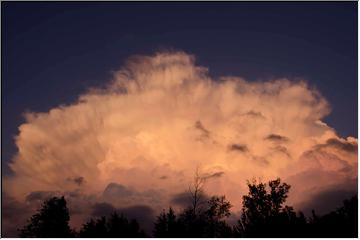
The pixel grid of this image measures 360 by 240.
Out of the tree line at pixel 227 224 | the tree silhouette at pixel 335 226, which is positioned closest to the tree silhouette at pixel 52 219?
the tree line at pixel 227 224

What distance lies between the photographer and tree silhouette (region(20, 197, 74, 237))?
4512 centimetres

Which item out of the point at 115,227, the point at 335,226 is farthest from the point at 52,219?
the point at 335,226

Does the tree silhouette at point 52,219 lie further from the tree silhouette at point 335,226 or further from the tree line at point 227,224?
the tree silhouette at point 335,226

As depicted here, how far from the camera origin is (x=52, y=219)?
1785 inches

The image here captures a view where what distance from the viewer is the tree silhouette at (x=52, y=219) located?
45116 mm

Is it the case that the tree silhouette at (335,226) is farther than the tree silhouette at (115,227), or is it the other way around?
the tree silhouette at (115,227)

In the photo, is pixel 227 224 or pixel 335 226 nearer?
pixel 335 226

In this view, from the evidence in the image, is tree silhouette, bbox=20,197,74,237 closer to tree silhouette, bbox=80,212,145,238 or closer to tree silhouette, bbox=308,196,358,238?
tree silhouette, bbox=80,212,145,238

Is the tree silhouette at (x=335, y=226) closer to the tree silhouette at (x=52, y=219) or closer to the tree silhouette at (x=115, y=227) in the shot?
the tree silhouette at (x=115, y=227)

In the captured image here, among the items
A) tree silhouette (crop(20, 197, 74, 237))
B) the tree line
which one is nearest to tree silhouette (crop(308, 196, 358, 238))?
the tree line

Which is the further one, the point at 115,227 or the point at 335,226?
the point at 115,227

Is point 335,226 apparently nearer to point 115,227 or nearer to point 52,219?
point 115,227

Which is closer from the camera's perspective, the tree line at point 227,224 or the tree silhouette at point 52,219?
the tree line at point 227,224

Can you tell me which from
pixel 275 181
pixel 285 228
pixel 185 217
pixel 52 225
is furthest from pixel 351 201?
pixel 52 225
